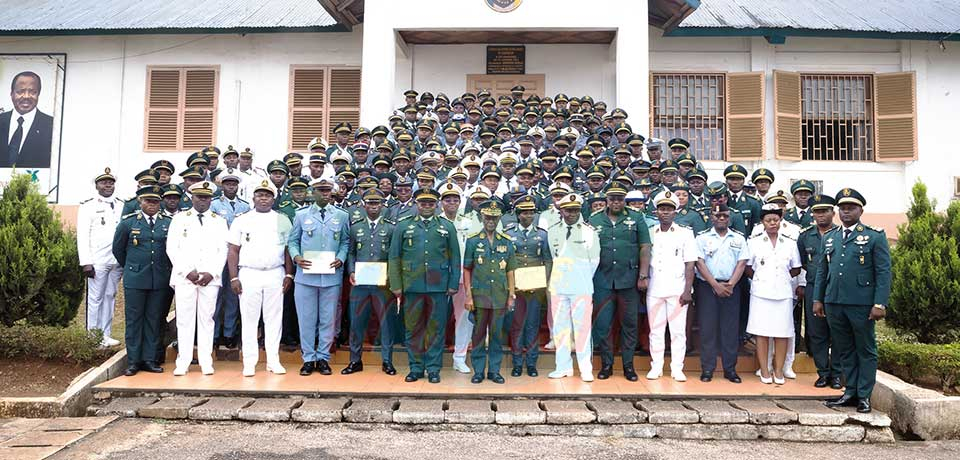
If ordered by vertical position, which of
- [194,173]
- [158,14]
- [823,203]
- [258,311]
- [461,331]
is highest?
[158,14]

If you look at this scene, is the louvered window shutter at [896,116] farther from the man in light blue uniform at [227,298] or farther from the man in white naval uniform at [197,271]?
the man in white naval uniform at [197,271]

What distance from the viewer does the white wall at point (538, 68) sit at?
1258cm

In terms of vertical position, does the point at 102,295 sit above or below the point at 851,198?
below

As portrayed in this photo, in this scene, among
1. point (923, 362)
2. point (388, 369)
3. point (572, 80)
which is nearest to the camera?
point (923, 362)

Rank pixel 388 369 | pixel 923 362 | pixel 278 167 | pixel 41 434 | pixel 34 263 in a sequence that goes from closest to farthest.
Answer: pixel 41 434
pixel 923 362
pixel 388 369
pixel 34 263
pixel 278 167

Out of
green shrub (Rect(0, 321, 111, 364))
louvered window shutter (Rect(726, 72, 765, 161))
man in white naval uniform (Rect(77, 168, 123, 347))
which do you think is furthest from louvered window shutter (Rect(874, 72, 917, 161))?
green shrub (Rect(0, 321, 111, 364))

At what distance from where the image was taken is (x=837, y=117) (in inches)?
500

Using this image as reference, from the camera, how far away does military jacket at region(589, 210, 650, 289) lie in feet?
20.4

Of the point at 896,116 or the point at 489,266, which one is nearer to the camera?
the point at 489,266

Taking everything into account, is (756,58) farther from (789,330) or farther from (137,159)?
(137,159)

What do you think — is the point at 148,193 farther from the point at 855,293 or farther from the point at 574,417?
the point at 855,293

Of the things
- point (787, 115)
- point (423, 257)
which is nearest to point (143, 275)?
point (423, 257)

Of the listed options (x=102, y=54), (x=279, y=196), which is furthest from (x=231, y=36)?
(x=279, y=196)

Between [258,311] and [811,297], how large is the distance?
194 inches
